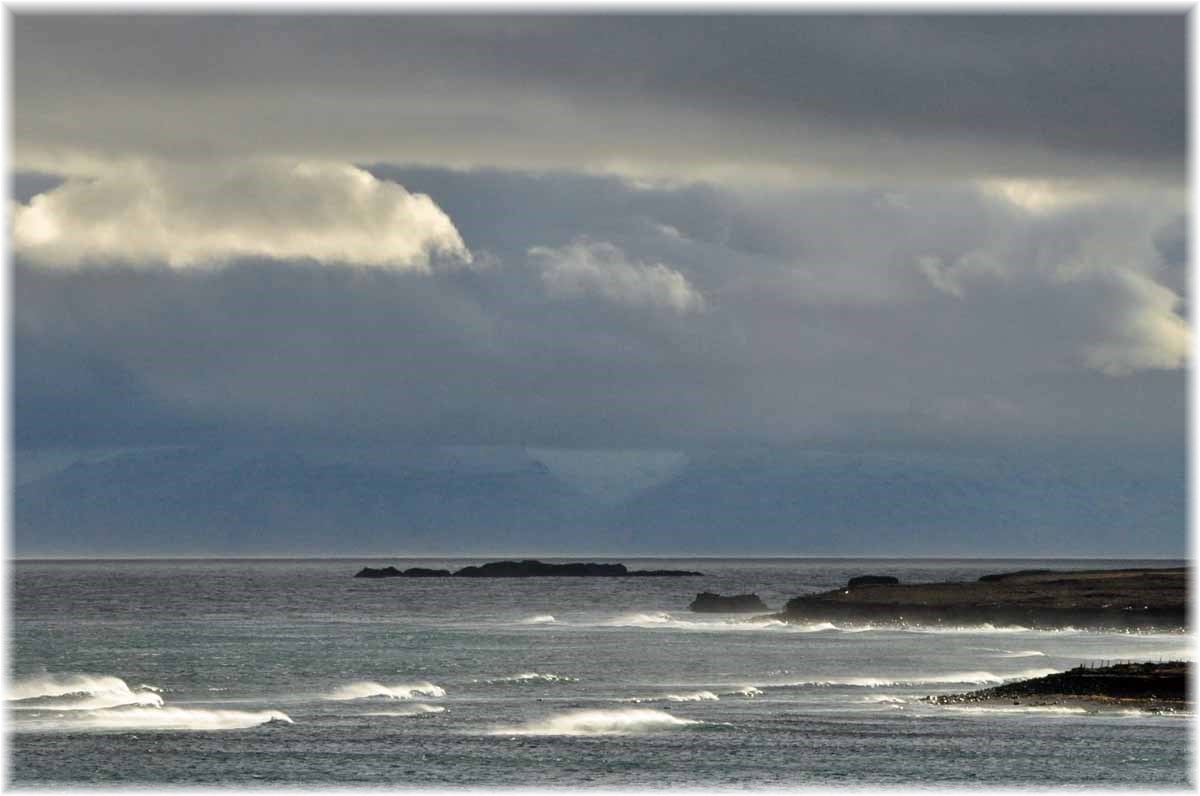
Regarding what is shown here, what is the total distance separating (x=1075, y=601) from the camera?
151000mm

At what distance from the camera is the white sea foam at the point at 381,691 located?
8625 cm

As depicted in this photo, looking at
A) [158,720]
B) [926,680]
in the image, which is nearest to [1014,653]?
[926,680]

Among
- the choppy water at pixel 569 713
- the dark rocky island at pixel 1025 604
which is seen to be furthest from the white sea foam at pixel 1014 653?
the dark rocky island at pixel 1025 604

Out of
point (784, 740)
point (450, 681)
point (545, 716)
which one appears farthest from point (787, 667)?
point (784, 740)

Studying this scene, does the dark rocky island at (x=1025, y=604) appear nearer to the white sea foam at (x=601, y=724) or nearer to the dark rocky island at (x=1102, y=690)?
the dark rocky island at (x=1102, y=690)

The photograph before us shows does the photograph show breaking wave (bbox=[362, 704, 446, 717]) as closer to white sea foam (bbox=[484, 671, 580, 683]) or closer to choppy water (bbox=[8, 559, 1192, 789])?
choppy water (bbox=[8, 559, 1192, 789])

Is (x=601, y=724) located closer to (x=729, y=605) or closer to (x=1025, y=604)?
(x=1025, y=604)

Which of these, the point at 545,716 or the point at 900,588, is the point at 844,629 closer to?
the point at 900,588

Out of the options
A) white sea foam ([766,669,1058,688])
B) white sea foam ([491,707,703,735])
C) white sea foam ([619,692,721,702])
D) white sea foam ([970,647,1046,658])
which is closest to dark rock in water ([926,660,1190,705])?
white sea foam ([766,669,1058,688])

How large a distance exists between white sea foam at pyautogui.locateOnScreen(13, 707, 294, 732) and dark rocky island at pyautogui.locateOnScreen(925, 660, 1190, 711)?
2826cm

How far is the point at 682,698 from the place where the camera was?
8456 centimetres

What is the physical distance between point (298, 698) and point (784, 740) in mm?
27492

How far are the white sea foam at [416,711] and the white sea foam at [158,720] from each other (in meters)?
3.99

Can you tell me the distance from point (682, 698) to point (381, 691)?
47.5ft
